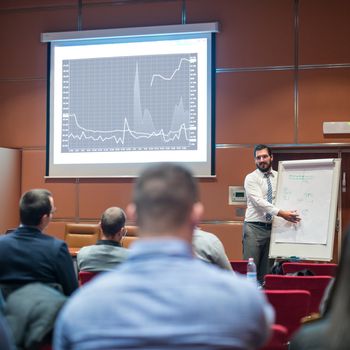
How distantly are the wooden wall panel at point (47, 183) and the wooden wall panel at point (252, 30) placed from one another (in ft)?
8.30

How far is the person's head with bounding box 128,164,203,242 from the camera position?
3.57 feet

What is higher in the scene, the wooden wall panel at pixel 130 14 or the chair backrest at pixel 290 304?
the wooden wall panel at pixel 130 14

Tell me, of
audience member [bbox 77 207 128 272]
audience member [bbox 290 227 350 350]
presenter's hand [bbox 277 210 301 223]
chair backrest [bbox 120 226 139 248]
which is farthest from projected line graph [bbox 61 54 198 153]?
audience member [bbox 290 227 350 350]

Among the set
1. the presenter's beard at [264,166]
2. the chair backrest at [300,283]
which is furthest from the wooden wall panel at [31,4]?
the chair backrest at [300,283]

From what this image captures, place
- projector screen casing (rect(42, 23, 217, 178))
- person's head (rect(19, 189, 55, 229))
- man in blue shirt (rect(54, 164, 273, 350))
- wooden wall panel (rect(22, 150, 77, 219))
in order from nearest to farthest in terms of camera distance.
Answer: man in blue shirt (rect(54, 164, 273, 350))
person's head (rect(19, 189, 55, 229))
projector screen casing (rect(42, 23, 217, 178))
wooden wall panel (rect(22, 150, 77, 219))

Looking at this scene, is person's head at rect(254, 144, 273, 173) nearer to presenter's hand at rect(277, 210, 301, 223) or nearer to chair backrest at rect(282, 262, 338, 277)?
presenter's hand at rect(277, 210, 301, 223)

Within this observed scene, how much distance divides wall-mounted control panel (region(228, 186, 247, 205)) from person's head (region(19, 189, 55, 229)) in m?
3.89

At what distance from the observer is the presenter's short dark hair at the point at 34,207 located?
2.54 m

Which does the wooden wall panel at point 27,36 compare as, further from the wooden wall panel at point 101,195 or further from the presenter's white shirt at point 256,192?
the presenter's white shirt at point 256,192

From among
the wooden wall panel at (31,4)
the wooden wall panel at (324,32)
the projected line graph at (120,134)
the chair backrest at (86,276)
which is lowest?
the chair backrest at (86,276)

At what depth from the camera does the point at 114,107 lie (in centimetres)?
659

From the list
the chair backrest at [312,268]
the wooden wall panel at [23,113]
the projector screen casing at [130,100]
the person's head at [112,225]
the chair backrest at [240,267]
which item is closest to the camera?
the person's head at [112,225]

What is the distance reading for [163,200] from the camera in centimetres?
109

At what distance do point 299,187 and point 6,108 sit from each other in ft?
13.6
